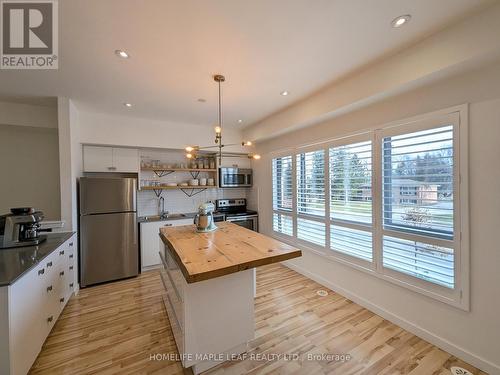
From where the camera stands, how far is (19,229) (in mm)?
2129

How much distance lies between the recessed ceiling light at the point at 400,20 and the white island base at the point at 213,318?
2294 millimetres

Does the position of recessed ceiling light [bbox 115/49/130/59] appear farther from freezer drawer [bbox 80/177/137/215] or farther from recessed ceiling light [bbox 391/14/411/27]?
recessed ceiling light [bbox 391/14/411/27]

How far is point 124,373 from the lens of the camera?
1.64 metres

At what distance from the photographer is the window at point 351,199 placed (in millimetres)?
2490

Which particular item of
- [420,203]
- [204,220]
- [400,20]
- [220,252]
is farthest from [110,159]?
[420,203]

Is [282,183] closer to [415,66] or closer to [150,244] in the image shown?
[415,66]

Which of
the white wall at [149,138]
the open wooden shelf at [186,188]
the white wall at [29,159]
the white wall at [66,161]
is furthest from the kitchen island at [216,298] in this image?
the white wall at [29,159]

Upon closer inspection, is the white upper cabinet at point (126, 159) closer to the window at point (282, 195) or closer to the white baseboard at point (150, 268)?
the white baseboard at point (150, 268)

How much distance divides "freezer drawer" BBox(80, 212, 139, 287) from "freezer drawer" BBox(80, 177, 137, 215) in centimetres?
11

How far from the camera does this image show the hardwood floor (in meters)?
1.69

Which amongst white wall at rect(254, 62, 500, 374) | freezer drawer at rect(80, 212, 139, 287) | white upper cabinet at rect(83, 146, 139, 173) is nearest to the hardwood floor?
white wall at rect(254, 62, 500, 374)

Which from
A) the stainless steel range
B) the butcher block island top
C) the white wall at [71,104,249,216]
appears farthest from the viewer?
the stainless steel range

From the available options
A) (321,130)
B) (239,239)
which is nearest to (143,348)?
(239,239)

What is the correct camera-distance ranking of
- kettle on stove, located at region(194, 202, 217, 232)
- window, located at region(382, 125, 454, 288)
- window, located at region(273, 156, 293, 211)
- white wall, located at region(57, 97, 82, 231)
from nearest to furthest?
window, located at region(382, 125, 454, 288)
kettle on stove, located at region(194, 202, 217, 232)
white wall, located at region(57, 97, 82, 231)
window, located at region(273, 156, 293, 211)
